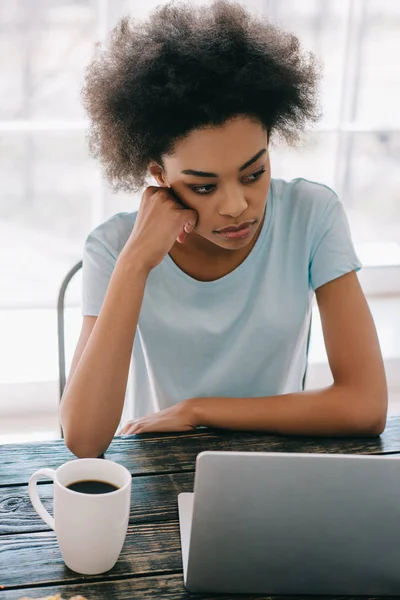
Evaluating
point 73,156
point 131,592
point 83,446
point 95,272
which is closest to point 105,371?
point 83,446

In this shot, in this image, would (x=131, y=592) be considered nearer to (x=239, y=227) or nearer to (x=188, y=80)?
(x=239, y=227)

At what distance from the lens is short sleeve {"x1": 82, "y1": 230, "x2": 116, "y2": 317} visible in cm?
142

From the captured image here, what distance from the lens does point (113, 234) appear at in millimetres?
1475

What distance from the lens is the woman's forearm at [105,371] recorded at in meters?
1.21

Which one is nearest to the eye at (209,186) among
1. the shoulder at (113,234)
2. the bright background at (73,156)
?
the shoulder at (113,234)

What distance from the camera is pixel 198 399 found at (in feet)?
4.22

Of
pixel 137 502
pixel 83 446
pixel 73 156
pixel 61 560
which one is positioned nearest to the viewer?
pixel 61 560

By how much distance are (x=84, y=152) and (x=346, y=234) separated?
164cm

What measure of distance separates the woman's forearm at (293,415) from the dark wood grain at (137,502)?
151mm

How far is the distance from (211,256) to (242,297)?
96 millimetres

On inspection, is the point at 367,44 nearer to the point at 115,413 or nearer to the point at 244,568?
the point at 115,413

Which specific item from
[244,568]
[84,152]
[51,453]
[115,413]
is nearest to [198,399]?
[115,413]

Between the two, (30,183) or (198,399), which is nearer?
(198,399)

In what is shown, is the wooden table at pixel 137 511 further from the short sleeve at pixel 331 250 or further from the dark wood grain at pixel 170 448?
the short sleeve at pixel 331 250
